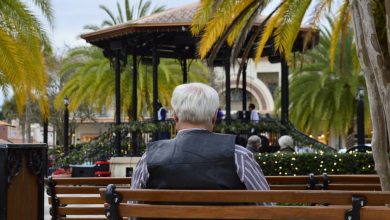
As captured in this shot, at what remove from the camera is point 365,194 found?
3.78 meters

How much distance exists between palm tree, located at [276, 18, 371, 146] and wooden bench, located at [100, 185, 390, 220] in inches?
1241

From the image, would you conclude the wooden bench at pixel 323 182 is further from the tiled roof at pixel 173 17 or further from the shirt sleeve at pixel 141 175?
the tiled roof at pixel 173 17

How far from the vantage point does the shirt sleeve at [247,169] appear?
394cm

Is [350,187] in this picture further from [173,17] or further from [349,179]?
[173,17]

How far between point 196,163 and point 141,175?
35cm

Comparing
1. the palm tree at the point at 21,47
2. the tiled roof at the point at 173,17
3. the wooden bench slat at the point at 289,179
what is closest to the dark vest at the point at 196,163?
the wooden bench slat at the point at 289,179

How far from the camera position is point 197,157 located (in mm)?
3953

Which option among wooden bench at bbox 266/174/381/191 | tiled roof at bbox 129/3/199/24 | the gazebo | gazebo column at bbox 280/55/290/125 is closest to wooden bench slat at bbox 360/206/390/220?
wooden bench at bbox 266/174/381/191

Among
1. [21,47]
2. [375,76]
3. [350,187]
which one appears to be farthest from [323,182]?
[21,47]

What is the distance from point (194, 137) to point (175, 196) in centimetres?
35

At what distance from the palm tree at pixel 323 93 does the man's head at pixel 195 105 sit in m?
31.4

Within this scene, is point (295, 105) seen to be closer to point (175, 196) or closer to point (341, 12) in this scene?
point (341, 12)

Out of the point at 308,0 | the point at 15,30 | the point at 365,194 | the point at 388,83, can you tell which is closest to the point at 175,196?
the point at 365,194

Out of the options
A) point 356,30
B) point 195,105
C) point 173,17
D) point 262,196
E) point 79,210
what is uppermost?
point 173,17
